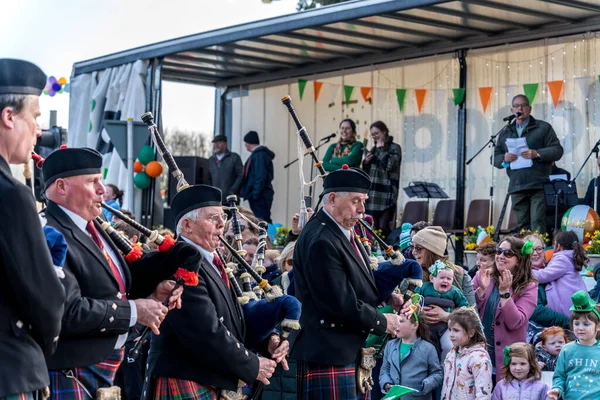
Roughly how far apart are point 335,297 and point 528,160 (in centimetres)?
599

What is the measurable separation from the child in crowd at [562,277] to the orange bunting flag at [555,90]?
→ 4028 mm

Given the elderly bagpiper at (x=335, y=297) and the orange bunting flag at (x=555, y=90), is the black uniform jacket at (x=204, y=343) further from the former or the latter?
the orange bunting flag at (x=555, y=90)

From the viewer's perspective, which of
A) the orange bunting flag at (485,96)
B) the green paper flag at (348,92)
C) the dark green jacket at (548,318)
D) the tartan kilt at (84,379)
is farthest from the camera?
the green paper flag at (348,92)

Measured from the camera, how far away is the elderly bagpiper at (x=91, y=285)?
310 centimetres

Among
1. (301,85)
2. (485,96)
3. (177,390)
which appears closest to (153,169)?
(301,85)

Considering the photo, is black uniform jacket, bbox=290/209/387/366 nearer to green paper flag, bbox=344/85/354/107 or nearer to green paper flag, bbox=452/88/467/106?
green paper flag, bbox=452/88/467/106

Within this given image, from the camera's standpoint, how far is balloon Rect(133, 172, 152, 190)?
1131cm

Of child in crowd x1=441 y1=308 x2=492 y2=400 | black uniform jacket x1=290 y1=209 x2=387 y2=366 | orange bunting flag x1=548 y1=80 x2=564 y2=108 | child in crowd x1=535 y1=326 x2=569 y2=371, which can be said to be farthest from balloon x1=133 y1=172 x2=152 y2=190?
black uniform jacket x1=290 y1=209 x2=387 y2=366

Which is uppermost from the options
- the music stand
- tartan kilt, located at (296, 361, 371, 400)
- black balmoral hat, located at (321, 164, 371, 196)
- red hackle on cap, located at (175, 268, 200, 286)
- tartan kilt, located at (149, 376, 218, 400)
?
black balmoral hat, located at (321, 164, 371, 196)

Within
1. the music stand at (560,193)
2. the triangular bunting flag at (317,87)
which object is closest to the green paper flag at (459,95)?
the triangular bunting flag at (317,87)

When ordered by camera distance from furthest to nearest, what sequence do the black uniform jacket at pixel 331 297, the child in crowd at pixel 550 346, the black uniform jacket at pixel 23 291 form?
the child in crowd at pixel 550 346
the black uniform jacket at pixel 331 297
the black uniform jacket at pixel 23 291

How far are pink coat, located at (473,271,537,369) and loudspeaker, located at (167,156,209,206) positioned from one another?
6.95 metres

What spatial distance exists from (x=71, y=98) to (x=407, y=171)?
4.66 m

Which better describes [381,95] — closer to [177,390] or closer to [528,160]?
[528,160]
